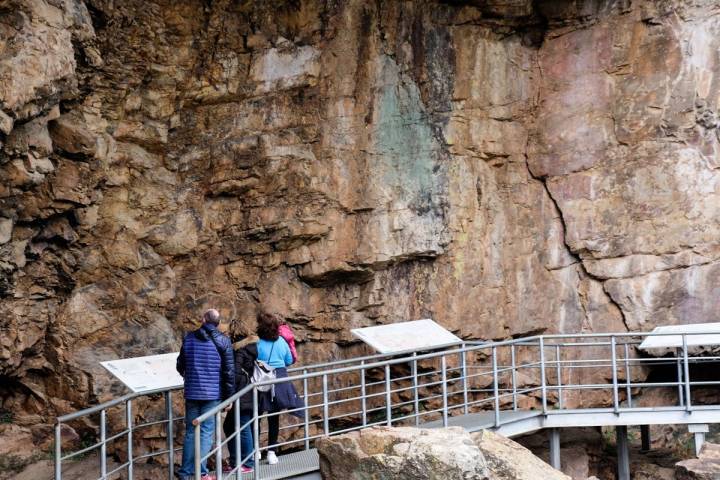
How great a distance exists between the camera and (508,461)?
27.5ft

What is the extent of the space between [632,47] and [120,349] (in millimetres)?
9066

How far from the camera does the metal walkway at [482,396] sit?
36.6ft

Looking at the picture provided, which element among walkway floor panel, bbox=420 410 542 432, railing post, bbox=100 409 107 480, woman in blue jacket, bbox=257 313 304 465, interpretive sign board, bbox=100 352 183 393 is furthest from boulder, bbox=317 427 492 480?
walkway floor panel, bbox=420 410 542 432

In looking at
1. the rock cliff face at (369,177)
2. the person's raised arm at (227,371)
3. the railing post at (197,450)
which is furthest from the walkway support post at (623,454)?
the railing post at (197,450)

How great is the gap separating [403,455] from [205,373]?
2.03 m

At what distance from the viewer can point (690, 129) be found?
14.0m

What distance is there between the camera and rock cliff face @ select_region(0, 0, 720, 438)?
1227cm

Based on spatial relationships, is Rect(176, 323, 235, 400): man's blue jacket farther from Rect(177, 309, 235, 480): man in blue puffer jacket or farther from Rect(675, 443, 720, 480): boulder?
Rect(675, 443, 720, 480): boulder

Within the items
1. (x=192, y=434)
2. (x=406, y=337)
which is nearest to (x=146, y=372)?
(x=192, y=434)

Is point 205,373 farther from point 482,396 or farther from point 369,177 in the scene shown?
point 482,396

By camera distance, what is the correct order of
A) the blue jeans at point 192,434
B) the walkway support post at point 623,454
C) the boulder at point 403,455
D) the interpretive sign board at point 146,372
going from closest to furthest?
1. the boulder at point 403,455
2. the blue jeans at point 192,434
3. the interpretive sign board at point 146,372
4. the walkway support post at point 623,454

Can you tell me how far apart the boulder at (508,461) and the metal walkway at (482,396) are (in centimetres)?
147

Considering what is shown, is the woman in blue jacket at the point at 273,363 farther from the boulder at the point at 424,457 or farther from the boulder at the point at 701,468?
the boulder at the point at 701,468

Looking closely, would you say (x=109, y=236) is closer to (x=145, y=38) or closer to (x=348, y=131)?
(x=145, y=38)
